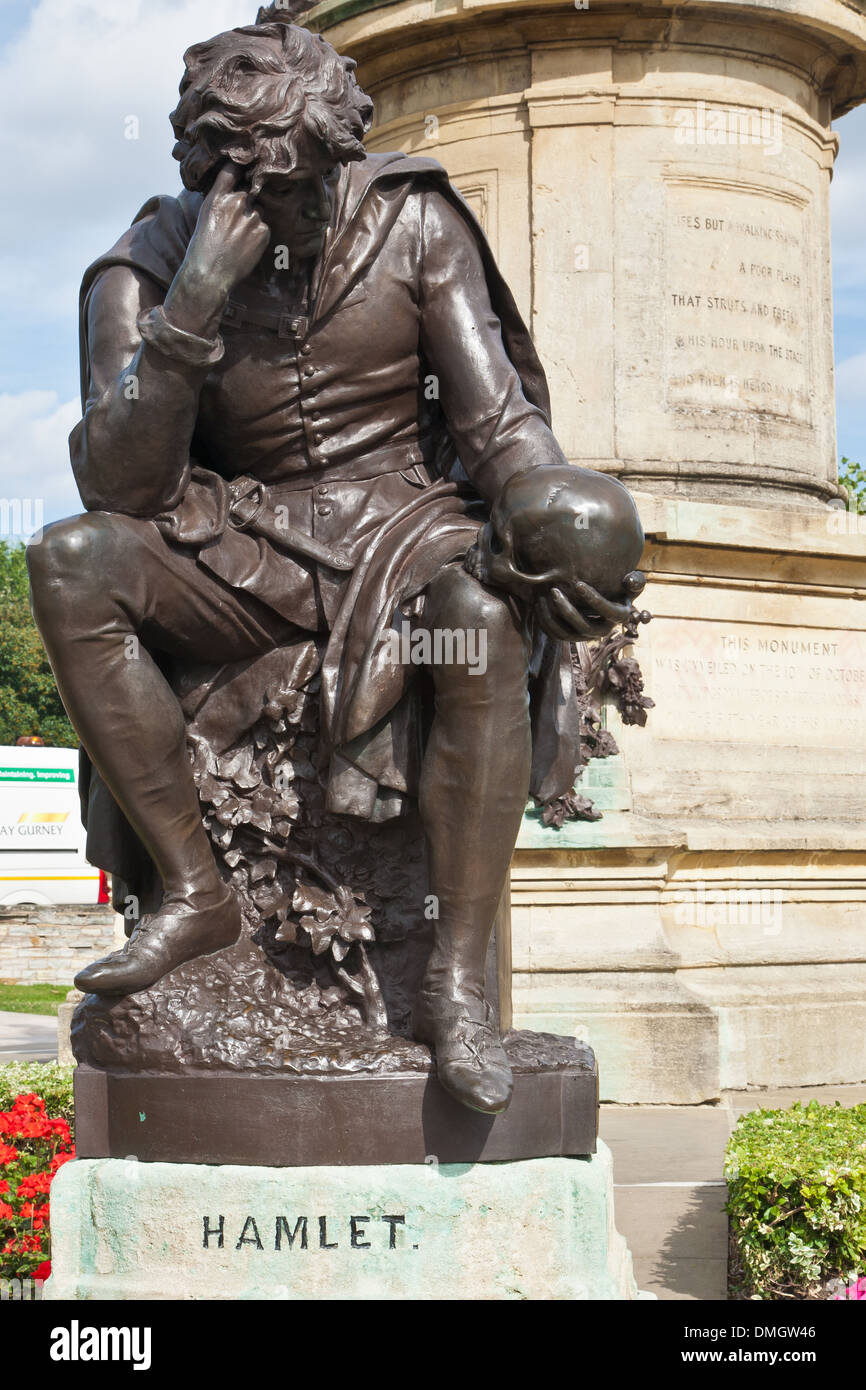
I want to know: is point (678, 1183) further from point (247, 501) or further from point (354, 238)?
point (354, 238)

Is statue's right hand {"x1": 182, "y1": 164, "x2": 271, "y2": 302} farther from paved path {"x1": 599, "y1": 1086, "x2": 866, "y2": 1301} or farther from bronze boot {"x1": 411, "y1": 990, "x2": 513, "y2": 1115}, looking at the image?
paved path {"x1": 599, "y1": 1086, "x2": 866, "y2": 1301}

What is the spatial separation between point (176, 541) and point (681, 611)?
6155 millimetres

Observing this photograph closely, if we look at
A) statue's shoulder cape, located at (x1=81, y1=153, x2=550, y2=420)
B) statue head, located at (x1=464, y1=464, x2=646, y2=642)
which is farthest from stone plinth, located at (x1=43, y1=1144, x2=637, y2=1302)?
statue's shoulder cape, located at (x1=81, y1=153, x2=550, y2=420)

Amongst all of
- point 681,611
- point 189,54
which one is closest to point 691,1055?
point 681,611

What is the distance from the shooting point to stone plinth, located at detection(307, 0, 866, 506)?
10.2 metres

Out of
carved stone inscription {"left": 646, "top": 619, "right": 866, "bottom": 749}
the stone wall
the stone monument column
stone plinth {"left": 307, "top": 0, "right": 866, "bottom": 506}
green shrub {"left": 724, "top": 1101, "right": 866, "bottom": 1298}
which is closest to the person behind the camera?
green shrub {"left": 724, "top": 1101, "right": 866, "bottom": 1298}

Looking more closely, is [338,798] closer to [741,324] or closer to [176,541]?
[176,541]

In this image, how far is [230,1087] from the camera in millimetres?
3895

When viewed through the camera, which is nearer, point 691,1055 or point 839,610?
point 691,1055

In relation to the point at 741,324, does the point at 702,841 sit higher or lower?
lower

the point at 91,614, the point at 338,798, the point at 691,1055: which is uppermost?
the point at 91,614

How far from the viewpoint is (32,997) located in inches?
937

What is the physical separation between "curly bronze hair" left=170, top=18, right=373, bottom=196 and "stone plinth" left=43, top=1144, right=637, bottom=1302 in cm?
228

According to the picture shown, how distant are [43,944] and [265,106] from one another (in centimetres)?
2464
